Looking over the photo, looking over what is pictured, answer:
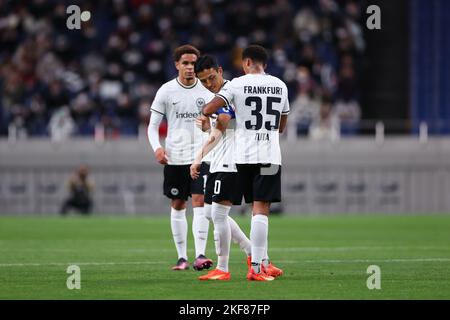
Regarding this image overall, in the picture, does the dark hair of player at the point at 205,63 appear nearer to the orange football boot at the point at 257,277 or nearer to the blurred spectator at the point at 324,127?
the orange football boot at the point at 257,277

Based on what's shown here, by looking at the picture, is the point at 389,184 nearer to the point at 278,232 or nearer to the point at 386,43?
the point at 386,43

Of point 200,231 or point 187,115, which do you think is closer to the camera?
point 200,231

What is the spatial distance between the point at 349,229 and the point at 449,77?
965cm

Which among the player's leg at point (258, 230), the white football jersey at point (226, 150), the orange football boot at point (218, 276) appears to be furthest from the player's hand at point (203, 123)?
the orange football boot at point (218, 276)

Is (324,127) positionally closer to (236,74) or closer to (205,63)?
(236,74)

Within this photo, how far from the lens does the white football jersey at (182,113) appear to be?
13211mm

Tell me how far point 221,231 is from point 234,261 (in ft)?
8.74

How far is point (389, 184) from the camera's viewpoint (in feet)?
91.4

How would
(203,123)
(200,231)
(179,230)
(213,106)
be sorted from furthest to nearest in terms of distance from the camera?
1. (179,230)
2. (200,231)
3. (203,123)
4. (213,106)

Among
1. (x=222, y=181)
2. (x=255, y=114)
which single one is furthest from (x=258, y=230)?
(x=255, y=114)

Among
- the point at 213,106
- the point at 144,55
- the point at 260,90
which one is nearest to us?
the point at 213,106

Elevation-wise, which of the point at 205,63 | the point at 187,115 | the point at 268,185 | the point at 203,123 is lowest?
the point at 268,185

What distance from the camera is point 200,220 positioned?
42.4 feet

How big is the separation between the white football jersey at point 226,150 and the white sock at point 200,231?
5.21 ft
